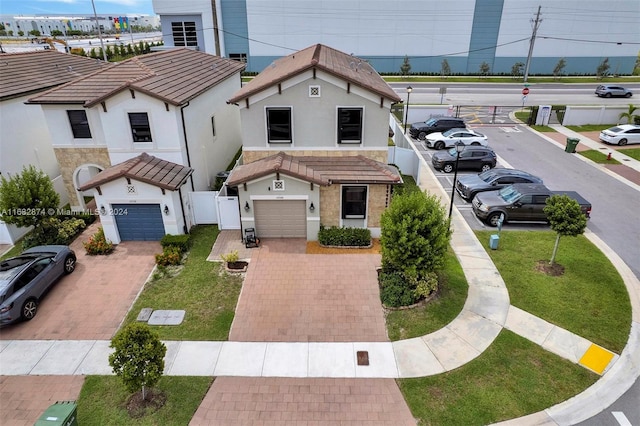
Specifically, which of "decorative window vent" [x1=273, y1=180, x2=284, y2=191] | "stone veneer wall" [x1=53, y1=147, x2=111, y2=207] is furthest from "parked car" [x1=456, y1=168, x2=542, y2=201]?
"stone veneer wall" [x1=53, y1=147, x2=111, y2=207]

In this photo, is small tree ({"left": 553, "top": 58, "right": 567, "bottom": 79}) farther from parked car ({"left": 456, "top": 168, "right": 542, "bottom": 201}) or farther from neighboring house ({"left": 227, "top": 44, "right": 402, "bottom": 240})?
neighboring house ({"left": 227, "top": 44, "right": 402, "bottom": 240})

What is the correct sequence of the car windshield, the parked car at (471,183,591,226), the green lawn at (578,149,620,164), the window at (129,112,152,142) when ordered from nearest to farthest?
the window at (129,112,152,142)
the parked car at (471,183,591,226)
the car windshield
the green lawn at (578,149,620,164)

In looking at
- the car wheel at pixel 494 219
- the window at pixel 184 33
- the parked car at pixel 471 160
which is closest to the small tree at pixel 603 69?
the parked car at pixel 471 160

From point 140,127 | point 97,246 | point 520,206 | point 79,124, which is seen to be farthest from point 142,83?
point 520,206

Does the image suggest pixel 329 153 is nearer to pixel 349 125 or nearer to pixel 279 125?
pixel 349 125

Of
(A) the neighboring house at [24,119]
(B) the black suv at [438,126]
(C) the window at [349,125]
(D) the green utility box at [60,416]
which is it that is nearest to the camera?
(D) the green utility box at [60,416]

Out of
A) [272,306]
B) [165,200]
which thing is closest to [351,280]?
[272,306]

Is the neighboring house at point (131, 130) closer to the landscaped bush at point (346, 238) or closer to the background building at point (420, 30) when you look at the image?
the landscaped bush at point (346, 238)
